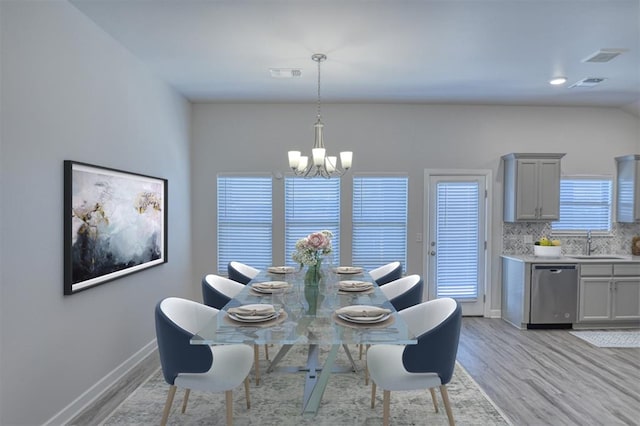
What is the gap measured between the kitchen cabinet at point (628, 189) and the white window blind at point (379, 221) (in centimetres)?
297

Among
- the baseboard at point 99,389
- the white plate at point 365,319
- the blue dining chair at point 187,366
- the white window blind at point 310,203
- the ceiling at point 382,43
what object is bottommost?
the baseboard at point 99,389

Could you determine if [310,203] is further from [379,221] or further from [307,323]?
[307,323]

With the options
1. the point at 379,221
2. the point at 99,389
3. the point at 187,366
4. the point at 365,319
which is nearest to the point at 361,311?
the point at 365,319

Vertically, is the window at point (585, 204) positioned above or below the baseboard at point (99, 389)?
above

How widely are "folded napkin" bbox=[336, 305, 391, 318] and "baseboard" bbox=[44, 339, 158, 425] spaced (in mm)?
2013

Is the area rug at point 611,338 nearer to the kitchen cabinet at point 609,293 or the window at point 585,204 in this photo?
the kitchen cabinet at point 609,293

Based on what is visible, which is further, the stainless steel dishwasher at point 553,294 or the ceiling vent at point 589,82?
the stainless steel dishwasher at point 553,294

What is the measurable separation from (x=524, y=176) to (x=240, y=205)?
380 cm

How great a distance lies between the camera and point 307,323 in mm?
2301

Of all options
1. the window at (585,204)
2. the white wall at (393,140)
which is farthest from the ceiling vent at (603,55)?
the window at (585,204)

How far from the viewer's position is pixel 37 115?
7.74 ft

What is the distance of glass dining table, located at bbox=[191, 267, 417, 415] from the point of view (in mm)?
2045

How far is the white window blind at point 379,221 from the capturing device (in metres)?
5.27

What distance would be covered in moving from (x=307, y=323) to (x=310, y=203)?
308 cm
